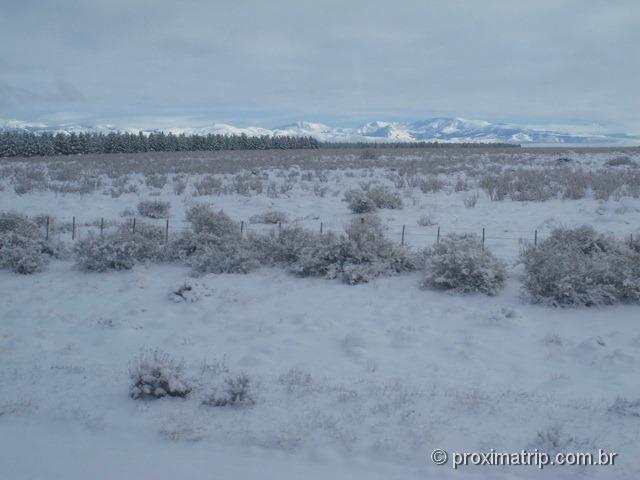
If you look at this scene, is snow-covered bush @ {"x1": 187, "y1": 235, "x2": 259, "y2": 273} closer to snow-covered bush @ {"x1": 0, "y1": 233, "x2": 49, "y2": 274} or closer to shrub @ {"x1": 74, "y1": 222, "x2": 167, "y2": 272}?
shrub @ {"x1": 74, "y1": 222, "x2": 167, "y2": 272}

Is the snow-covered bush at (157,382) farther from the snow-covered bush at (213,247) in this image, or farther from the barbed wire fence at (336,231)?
the barbed wire fence at (336,231)

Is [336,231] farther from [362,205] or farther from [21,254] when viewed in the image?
[21,254]

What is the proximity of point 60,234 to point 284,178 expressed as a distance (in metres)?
17.1

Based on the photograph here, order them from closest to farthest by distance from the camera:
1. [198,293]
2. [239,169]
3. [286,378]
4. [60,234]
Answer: [286,378] < [198,293] < [60,234] < [239,169]

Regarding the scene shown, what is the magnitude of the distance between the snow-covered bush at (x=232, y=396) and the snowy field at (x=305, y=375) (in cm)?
7

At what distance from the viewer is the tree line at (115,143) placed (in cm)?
6380

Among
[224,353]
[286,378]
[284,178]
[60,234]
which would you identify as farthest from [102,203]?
[286,378]

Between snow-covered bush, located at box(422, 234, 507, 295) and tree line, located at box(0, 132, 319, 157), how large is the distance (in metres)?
62.8

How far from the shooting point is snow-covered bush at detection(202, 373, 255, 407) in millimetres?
6549

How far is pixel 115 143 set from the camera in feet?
250

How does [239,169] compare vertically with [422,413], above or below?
above

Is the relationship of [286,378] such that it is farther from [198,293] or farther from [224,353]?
[198,293]

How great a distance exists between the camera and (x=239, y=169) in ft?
122

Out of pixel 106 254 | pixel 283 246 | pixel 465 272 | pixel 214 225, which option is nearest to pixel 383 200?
pixel 214 225
